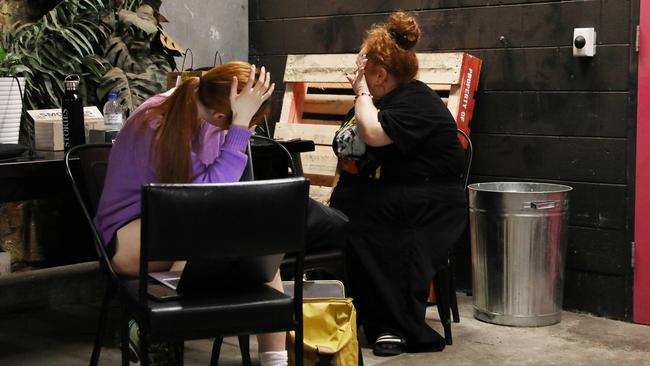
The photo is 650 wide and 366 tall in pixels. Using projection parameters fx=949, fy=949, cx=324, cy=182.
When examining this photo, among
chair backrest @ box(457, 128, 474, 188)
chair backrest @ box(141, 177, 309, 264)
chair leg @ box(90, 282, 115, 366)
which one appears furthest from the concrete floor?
chair backrest @ box(141, 177, 309, 264)

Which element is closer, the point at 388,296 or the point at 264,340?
the point at 264,340

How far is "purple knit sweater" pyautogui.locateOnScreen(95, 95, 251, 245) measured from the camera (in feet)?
9.12

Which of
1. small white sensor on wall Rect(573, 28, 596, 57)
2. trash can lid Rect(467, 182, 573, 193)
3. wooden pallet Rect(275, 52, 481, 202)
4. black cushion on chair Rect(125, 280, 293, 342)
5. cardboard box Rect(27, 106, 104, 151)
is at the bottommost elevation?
black cushion on chair Rect(125, 280, 293, 342)

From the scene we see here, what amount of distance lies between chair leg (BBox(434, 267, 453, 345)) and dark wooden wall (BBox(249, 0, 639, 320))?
2.79ft

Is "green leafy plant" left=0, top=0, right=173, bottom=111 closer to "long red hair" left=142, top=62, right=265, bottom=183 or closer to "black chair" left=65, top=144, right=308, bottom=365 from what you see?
"long red hair" left=142, top=62, right=265, bottom=183

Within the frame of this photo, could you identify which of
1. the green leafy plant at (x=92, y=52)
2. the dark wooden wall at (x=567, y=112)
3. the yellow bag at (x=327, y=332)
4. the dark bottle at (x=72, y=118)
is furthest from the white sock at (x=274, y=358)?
the dark wooden wall at (x=567, y=112)

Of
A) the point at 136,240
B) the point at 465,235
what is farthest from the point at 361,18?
the point at 136,240

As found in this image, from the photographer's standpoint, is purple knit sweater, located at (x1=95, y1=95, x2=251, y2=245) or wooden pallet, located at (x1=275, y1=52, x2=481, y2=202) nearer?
purple knit sweater, located at (x1=95, y1=95, x2=251, y2=245)

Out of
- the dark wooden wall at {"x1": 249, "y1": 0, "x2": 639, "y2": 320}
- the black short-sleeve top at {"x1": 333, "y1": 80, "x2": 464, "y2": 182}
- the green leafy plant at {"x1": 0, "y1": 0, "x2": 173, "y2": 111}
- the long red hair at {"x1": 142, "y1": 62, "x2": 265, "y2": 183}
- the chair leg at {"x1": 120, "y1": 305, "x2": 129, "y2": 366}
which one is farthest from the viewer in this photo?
the green leafy plant at {"x1": 0, "y1": 0, "x2": 173, "y2": 111}

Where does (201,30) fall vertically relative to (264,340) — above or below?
above

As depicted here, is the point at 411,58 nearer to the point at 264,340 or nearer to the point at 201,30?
the point at 264,340

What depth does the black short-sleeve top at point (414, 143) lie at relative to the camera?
373 centimetres

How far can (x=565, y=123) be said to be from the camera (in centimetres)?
447

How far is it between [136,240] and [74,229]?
1.68 m
